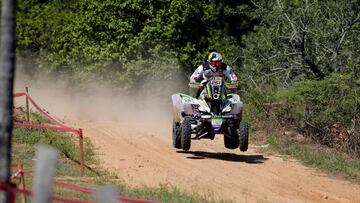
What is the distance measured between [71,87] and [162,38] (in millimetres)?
4612

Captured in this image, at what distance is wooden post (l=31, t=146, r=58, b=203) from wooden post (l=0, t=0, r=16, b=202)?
1.14 metres

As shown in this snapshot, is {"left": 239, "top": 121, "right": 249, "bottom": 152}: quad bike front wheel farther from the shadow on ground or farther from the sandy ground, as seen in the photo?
the shadow on ground

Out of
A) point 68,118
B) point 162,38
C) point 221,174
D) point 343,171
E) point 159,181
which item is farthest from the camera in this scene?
point 162,38

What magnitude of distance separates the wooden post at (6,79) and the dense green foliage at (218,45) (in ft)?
43.3

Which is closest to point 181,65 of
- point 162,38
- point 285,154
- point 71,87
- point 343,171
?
point 162,38

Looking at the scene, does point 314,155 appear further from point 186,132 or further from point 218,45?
point 218,45

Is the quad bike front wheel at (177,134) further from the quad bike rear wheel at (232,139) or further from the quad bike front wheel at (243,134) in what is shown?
the quad bike front wheel at (243,134)

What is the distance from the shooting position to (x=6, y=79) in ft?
19.0

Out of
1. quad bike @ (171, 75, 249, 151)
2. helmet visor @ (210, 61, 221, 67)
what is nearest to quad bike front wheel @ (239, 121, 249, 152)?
quad bike @ (171, 75, 249, 151)

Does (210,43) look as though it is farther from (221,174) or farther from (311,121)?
(221,174)

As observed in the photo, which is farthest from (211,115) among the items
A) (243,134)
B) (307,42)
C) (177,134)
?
(307,42)

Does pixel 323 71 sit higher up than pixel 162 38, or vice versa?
pixel 162 38

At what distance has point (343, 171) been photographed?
49.4 ft

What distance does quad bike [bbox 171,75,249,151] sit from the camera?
1491 cm
